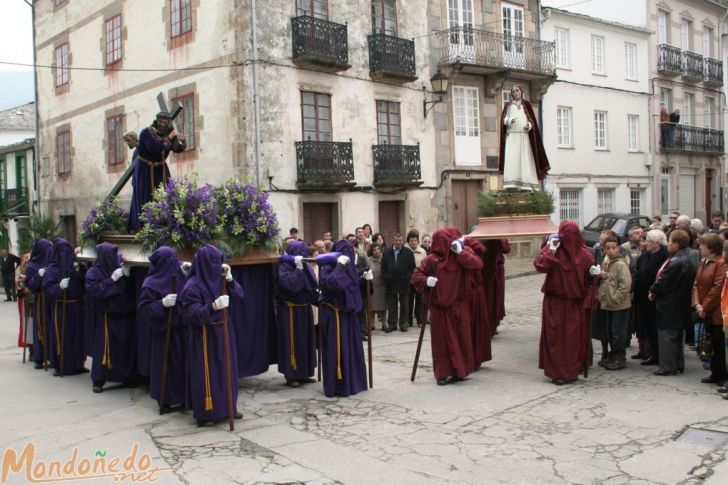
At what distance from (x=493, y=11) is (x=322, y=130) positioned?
8201 mm

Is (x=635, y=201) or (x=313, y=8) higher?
(x=313, y=8)

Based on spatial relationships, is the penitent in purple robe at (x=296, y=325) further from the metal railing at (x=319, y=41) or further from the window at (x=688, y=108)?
the window at (x=688, y=108)

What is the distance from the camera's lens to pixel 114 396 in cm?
904

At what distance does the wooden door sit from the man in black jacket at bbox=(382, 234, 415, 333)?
979 centimetres

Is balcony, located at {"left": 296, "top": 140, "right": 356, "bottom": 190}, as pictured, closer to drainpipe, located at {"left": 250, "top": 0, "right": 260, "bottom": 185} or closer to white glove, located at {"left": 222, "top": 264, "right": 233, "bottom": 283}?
drainpipe, located at {"left": 250, "top": 0, "right": 260, "bottom": 185}

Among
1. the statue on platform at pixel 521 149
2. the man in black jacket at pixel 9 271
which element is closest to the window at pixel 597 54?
the statue on platform at pixel 521 149

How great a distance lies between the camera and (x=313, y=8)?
63.5 ft

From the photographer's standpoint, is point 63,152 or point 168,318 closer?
point 168,318

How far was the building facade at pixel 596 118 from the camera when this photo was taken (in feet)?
86.1

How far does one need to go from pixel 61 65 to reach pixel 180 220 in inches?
826

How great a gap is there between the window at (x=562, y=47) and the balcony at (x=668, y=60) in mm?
6162

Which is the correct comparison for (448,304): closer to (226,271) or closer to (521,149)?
(226,271)

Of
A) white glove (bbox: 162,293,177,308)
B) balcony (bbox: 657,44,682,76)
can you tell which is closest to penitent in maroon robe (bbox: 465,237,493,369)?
white glove (bbox: 162,293,177,308)

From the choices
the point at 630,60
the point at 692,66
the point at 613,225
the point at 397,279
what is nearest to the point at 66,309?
the point at 397,279
